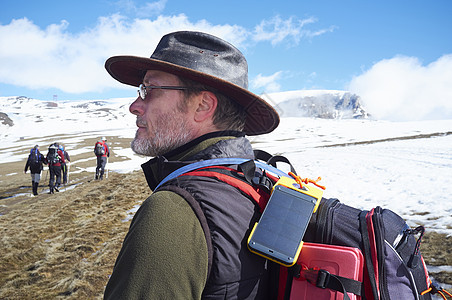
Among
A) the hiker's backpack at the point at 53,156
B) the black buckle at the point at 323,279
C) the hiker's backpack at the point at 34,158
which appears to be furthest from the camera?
the hiker's backpack at the point at 53,156

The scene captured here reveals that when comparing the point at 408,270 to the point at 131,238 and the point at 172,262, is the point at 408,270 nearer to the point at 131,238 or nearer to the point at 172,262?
the point at 172,262

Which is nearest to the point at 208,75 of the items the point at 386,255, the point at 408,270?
the point at 386,255

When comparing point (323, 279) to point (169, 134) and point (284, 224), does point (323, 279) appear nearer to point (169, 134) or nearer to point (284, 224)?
point (284, 224)

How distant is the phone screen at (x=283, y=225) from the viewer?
48.6 inches

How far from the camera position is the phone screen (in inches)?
48.6

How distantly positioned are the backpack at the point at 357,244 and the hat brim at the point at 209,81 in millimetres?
644

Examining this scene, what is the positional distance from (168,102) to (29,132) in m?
99.7

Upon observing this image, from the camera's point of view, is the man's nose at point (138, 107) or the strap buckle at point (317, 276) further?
the man's nose at point (138, 107)

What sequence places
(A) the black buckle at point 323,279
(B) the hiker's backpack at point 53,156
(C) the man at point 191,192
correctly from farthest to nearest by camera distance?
(B) the hiker's backpack at point 53,156, (A) the black buckle at point 323,279, (C) the man at point 191,192

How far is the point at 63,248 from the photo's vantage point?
5.60m

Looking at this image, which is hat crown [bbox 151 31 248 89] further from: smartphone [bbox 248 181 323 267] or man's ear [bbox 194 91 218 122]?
smartphone [bbox 248 181 323 267]

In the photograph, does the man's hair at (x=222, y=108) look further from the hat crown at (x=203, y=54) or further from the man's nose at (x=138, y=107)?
the man's nose at (x=138, y=107)

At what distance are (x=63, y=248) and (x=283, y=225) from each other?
585cm

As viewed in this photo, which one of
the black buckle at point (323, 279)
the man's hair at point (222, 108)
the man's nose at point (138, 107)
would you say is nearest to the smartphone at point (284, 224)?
the black buckle at point (323, 279)
